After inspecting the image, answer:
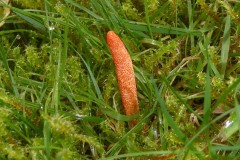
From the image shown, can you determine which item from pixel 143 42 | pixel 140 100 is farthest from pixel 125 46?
pixel 140 100

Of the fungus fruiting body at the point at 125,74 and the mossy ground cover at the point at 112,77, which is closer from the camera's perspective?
the mossy ground cover at the point at 112,77

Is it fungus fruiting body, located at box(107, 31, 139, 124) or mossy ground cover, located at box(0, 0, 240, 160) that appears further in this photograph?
fungus fruiting body, located at box(107, 31, 139, 124)

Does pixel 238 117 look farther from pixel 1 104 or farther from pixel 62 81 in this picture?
pixel 1 104
